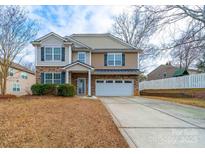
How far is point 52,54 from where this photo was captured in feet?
73.0

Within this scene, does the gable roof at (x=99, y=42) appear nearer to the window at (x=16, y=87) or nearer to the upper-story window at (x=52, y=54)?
the upper-story window at (x=52, y=54)

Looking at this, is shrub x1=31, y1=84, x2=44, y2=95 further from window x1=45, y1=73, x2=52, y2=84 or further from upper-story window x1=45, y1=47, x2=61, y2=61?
upper-story window x1=45, y1=47, x2=61, y2=61

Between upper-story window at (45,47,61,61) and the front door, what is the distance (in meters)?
3.77

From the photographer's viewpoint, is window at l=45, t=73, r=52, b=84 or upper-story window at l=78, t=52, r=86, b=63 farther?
upper-story window at l=78, t=52, r=86, b=63

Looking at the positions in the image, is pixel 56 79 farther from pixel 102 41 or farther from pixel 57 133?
pixel 57 133

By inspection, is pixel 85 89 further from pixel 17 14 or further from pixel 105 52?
pixel 17 14

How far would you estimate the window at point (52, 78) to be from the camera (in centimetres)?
2223

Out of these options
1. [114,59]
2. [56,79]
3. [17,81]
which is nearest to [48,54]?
[56,79]

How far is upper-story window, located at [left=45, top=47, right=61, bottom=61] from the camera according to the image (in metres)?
22.2

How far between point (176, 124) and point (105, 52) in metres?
18.0

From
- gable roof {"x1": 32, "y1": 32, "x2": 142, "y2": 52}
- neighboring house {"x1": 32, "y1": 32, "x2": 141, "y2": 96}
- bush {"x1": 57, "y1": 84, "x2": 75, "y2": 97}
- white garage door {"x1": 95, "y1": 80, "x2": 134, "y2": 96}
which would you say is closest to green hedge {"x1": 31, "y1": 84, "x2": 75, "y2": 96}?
bush {"x1": 57, "y1": 84, "x2": 75, "y2": 97}

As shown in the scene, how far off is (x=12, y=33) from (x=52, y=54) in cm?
433

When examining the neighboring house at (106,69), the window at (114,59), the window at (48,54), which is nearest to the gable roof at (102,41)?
the neighboring house at (106,69)

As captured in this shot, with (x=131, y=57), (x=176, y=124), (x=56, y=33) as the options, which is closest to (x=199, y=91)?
(x=131, y=57)
